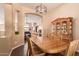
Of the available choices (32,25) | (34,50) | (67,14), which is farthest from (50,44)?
(67,14)

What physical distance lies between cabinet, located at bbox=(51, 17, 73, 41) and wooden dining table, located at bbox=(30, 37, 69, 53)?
7 centimetres

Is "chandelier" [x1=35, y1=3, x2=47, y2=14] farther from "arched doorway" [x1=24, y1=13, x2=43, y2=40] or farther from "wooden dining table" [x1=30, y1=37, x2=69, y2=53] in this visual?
A: "wooden dining table" [x1=30, y1=37, x2=69, y2=53]

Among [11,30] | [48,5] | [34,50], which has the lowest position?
[34,50]

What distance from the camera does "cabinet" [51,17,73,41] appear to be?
152 cm

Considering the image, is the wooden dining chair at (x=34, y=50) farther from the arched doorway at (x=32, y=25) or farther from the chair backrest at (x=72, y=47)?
the chair backrest at (x=72, y=47)

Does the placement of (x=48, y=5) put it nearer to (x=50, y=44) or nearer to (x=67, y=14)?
(x=67, y=14)

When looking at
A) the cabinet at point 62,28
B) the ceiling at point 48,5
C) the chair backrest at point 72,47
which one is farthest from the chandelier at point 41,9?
the chair backrest at point 72,47

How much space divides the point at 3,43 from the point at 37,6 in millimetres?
663

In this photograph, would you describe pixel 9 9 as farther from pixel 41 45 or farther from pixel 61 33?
pixel 61 33

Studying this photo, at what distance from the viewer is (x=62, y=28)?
1.55m

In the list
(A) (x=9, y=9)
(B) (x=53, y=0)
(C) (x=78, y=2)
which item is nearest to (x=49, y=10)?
(B) (x=53, y=0)

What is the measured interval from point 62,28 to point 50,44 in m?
0.26

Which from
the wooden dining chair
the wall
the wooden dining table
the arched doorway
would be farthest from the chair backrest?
the wall

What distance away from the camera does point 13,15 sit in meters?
1.53
